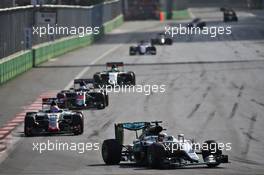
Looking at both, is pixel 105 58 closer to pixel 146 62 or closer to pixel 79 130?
pixel 146 62

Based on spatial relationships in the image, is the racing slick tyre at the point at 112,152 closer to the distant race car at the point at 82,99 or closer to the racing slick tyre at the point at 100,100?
the distant race car at the point at 82,99

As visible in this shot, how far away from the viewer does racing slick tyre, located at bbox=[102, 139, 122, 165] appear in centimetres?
2152

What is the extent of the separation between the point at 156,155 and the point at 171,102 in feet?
50.7

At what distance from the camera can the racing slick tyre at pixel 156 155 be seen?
20516mm

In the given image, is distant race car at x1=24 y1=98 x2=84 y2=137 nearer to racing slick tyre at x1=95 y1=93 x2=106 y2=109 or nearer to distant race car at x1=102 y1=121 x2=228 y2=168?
distant race car at x1=102 y1=121 x2=228 y2=168

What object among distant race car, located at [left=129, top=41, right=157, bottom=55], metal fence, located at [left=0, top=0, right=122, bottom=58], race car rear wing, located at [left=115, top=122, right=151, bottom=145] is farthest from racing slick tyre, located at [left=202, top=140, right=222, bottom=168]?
distant race car, located at [left=129, top=41, right=157, bottom=55]

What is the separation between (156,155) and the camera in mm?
20562

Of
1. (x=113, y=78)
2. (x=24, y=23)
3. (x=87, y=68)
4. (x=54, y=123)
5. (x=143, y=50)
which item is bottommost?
(x=143, y=50)

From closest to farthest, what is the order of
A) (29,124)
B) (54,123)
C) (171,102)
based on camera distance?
(29,124) < (54,123) < (171,102)

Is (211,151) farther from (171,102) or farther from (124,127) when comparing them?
(171,102)

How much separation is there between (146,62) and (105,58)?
17.0 ft

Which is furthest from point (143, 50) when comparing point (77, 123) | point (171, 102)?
point (77, 123)

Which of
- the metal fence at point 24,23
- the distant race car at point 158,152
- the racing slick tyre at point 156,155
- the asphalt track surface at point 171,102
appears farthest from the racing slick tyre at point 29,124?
the metal fence at point 24,23

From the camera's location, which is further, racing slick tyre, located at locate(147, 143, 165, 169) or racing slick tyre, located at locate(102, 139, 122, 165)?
racing slick tyre, located at locate(102, 139, 122, 165)
